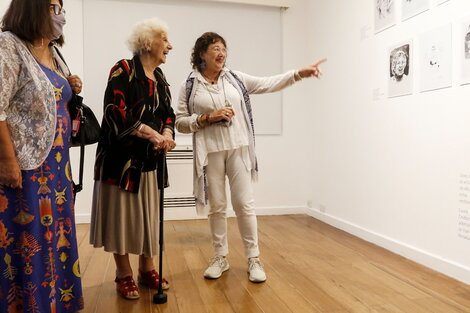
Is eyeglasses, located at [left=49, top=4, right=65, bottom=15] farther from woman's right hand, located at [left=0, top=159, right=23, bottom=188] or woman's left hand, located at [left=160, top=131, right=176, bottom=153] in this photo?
woman's left hand, located at [left=160, top=131, right=176, bottom=153]

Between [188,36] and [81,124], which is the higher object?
[188,36]

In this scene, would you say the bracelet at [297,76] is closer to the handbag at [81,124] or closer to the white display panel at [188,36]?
the handbag at [81,124]

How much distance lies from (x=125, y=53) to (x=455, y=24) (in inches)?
121

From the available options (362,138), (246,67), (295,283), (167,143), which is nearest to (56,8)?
(167,143)

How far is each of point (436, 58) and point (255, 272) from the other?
181cm

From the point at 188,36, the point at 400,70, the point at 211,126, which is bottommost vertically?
the point at 211,126

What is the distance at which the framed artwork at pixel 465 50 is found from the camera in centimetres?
244

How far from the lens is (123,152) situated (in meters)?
2.13

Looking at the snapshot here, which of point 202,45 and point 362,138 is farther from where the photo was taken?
point 362,138

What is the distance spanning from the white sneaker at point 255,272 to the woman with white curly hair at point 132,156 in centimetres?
62

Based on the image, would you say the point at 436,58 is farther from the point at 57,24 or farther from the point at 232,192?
the point at 57,24

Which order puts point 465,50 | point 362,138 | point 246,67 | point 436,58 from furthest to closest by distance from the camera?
point 246,67 < point 362,138 < point 436,58 < point 465,50

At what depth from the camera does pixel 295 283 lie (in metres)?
2.43

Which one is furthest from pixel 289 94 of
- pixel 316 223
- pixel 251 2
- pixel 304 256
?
pixel 304 256
